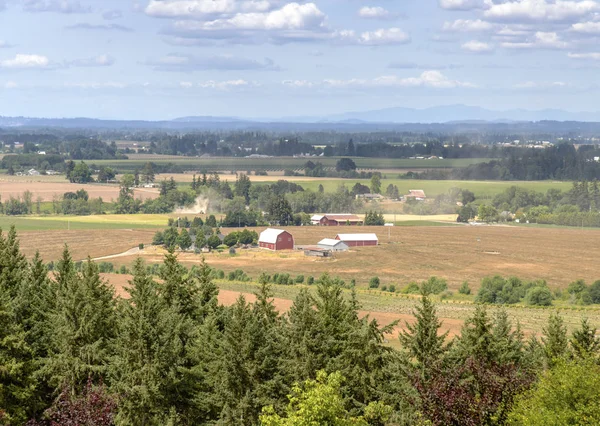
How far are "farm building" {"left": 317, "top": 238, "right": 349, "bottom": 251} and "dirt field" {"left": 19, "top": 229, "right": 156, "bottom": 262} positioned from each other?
2001 centimetres

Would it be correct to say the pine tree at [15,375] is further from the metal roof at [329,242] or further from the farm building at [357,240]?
the farm building at [357,240]

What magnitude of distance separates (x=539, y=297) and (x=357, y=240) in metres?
38.1

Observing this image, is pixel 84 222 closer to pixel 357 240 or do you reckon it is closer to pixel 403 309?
pixel 357 240

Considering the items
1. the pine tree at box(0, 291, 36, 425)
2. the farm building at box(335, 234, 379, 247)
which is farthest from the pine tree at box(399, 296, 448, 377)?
the farm building at box(335, 234, 379, 247)

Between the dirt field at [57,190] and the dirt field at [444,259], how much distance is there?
1828 inches

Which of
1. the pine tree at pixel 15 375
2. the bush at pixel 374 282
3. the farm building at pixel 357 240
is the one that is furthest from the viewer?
the farm building at pixel 357 240

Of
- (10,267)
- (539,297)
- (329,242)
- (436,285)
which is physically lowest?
(329,242)

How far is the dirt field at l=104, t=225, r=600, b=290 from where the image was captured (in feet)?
298

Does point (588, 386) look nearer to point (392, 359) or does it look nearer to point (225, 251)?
point (392, 359)

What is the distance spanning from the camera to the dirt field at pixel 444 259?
298ft

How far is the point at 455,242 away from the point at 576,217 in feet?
111

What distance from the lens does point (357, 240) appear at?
111125 mm

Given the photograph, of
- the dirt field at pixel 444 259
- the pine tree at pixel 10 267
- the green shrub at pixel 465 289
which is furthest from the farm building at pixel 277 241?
the pine tree at pixel 10 267

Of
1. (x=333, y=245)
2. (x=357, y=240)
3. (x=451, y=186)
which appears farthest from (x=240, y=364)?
(x=451, y=186)
